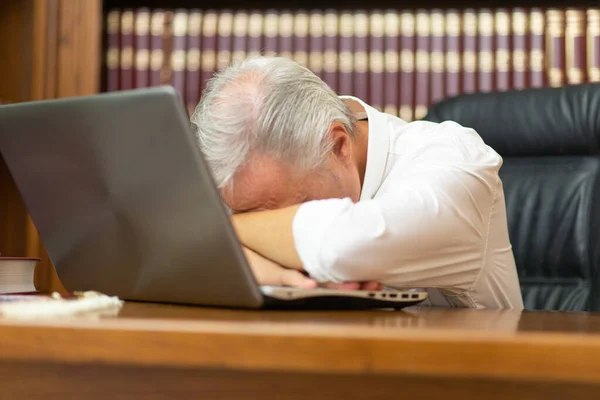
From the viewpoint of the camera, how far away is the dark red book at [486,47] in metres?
1.95

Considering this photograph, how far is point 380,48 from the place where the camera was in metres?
1.98

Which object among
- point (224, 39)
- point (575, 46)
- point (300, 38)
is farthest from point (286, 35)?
point (575, 46)

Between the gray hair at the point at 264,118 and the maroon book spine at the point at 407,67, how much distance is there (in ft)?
3.43

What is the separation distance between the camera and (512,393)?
1.35ft

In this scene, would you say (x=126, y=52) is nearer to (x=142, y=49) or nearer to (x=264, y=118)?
(x=142, y=49)

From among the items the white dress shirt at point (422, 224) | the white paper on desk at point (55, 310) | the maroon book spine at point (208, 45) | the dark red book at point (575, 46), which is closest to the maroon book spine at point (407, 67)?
the dark red book at point (575, 46)

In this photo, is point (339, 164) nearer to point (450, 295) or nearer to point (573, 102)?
point (450, 295)

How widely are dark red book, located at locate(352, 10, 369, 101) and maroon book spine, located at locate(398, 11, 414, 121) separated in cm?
9

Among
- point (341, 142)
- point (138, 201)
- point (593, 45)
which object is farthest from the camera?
point (593, 45)

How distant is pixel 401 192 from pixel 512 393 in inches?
15.6

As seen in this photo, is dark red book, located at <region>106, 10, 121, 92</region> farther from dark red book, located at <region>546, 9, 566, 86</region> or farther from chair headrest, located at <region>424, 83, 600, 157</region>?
dark red book, located at <region>546, 9, 566, 86</region>

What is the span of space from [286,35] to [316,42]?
0.08 m

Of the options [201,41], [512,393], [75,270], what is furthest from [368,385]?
[201,41]

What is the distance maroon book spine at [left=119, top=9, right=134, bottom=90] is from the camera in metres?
2.06
